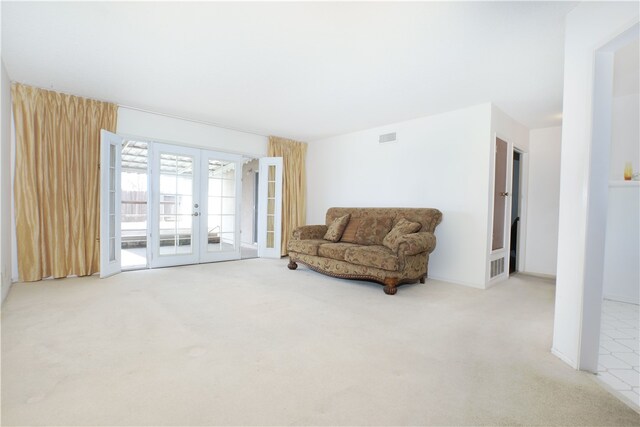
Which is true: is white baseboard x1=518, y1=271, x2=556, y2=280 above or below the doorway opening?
below

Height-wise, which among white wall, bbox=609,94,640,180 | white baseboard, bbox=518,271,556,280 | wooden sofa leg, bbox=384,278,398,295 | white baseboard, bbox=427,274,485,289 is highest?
white wall, bbox=609,94,640,180

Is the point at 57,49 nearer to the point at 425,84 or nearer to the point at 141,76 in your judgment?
the point at 141,76

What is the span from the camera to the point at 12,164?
3479 mm

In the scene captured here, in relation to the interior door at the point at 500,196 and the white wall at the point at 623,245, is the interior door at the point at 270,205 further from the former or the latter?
the white wall at the point at 623,245

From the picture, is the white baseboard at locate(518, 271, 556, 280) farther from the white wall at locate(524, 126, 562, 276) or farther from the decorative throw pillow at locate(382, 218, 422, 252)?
the decorative throw pillow at locate(382, 218, 422, 252)

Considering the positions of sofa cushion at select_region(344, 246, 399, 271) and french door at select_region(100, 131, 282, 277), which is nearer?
sofa cushion at select_region(344, 246, 399, 271)

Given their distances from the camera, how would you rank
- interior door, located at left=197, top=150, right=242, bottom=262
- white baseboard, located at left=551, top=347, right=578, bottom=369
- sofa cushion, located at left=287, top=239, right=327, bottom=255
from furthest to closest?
interior door, located at left=197, top=150, right=242, bottom=262 → sofa cushion, located at left=287, top=239, right=327, bottom=255 → white baseboard, located at left=551, top=347, right=578, bottom=369

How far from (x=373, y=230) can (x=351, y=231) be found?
1.26 feet

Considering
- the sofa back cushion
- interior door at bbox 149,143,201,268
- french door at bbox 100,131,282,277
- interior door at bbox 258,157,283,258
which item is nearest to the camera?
the sofa back cushion

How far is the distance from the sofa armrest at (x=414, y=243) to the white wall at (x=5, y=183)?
4.04 metres

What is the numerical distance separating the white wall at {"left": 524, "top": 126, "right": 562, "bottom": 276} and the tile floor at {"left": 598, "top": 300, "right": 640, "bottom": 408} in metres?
1.59

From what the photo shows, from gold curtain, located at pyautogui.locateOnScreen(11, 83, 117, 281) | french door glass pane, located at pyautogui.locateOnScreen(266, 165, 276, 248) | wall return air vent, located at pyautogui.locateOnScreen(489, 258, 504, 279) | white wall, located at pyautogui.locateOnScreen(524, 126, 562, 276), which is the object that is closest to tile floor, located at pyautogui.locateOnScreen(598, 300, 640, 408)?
wall return air vent, located at pyautogui.locateOnScreen(489, 258, 504, 279)

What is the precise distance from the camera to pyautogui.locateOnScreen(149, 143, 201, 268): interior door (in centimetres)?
462

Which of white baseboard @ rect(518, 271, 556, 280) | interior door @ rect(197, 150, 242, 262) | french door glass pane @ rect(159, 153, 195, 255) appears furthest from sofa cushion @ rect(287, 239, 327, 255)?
white baseboard @ rect(518, 271, 556, 280)
